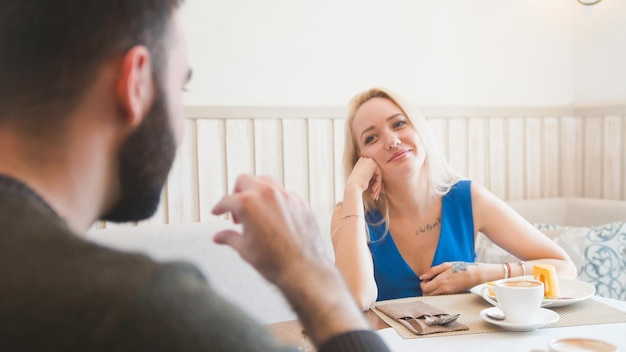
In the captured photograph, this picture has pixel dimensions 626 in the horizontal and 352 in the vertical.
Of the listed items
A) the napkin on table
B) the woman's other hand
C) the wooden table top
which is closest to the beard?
the wooden table top

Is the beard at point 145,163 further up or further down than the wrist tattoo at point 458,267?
further up

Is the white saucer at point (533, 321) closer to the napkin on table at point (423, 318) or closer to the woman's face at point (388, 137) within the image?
the napkin on table at point (423, 318)

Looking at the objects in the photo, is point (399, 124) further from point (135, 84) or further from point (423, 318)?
point (135, 84)

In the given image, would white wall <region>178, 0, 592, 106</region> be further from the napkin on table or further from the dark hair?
the dark hair

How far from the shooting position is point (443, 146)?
2.98 meters

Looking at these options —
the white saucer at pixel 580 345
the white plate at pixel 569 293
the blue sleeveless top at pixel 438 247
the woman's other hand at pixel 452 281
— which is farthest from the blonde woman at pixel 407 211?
the white saucer at pixel 580 345

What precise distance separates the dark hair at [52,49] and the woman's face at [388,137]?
1504 millimetres

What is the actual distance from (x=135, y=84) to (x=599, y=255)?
232 centimetres

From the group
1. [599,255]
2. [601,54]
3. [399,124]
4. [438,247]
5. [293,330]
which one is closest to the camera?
[293,330]

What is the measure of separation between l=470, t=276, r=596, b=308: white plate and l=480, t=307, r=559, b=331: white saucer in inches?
2.6

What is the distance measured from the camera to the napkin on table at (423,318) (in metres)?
1.24

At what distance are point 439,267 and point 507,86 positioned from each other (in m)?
1.66

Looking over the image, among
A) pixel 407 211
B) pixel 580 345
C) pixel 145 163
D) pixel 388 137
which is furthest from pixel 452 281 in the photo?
pixel 145 163

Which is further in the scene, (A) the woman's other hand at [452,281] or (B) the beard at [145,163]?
(A) the woman's other hand at [452,281]
